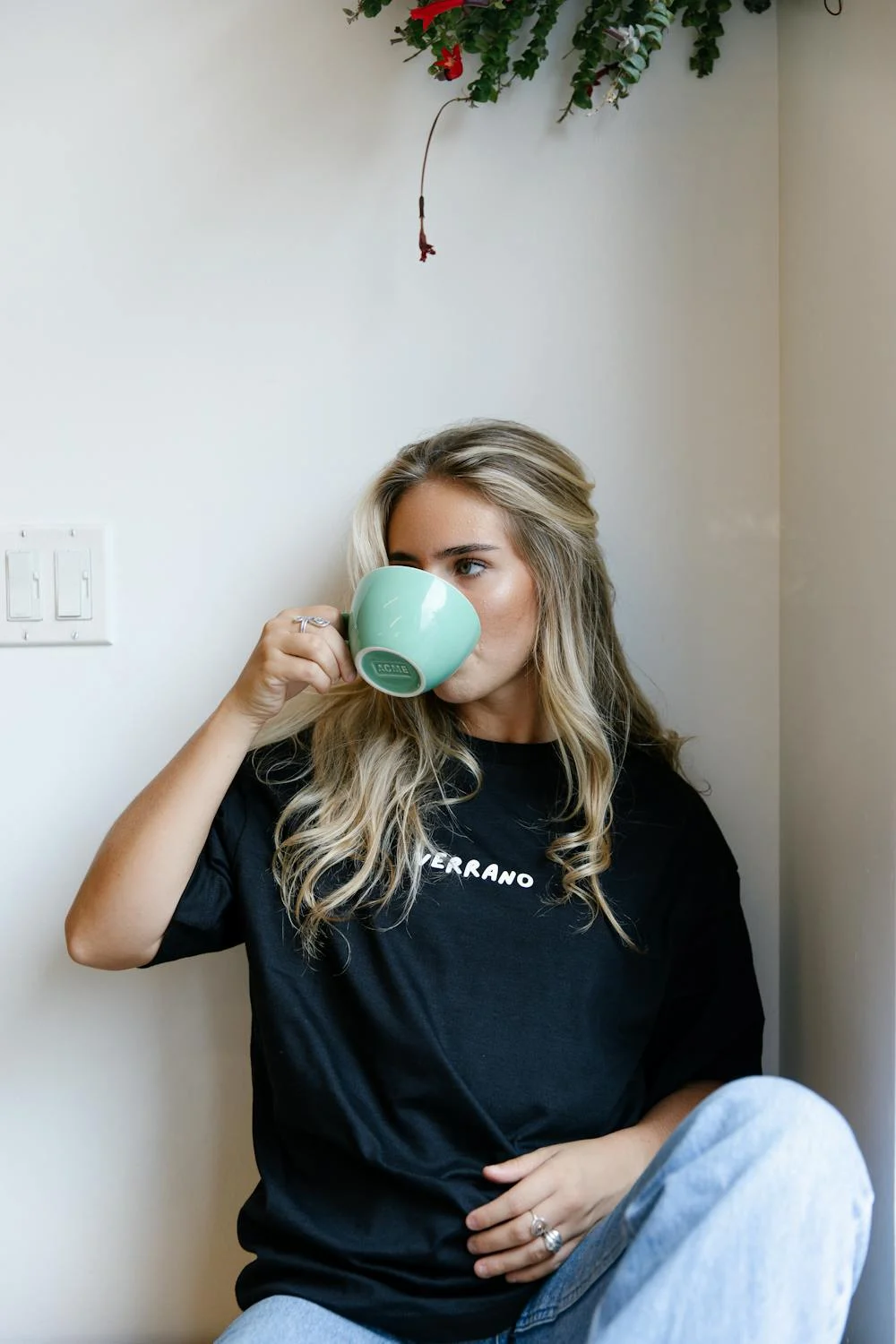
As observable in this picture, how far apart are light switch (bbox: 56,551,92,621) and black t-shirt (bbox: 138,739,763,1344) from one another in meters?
0.32

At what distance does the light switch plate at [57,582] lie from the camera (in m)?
1.36

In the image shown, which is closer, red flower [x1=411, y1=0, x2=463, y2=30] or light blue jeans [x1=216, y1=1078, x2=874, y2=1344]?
light blue jeans [x1=216, y1=1078, x2=874, y2=1344]

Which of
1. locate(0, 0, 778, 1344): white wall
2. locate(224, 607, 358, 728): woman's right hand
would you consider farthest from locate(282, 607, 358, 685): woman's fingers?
locate(0, 0, 778, 1344): white wall

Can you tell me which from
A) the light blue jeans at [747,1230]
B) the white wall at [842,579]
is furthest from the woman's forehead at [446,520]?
the light blue jeans at [747,1230]

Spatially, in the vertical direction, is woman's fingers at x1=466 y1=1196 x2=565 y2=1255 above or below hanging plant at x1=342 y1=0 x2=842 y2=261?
below

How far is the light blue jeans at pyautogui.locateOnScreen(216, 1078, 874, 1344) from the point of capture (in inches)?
30.3

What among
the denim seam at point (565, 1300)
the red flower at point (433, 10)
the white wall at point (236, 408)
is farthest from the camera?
the white wall at point (236, 408)

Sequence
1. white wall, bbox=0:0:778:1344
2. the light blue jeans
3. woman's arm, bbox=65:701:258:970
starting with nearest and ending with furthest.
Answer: the light blue jeans → woman's arm, bbox=65:701:258:970 → white wall, bbox=0:0:778:1344

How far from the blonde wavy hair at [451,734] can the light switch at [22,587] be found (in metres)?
0.34

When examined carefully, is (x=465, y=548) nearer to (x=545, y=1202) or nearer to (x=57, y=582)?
(x=57, y=582)

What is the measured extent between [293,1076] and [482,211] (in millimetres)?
993

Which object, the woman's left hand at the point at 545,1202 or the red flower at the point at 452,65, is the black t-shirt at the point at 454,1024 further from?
the red flower at the point at 452,65

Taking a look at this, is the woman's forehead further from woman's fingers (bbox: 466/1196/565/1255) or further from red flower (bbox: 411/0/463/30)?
woman's fingers (bbox: 466/1196/565/1255)

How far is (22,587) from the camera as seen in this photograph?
1.36 meters
